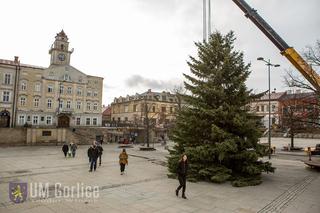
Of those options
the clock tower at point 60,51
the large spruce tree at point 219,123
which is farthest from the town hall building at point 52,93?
the large spruce tree at point 219,123

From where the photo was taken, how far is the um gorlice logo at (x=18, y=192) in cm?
1004

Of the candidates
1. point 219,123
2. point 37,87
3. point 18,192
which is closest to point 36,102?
point 37,87

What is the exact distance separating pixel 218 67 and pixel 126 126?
4021cm

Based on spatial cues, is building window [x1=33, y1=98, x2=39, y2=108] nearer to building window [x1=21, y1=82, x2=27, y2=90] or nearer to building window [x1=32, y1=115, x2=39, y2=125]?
building window [x1=32, y1=115, x2=39, y2=125]

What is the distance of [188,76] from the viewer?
53.2 ft

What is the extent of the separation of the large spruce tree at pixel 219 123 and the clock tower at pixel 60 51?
4207cm

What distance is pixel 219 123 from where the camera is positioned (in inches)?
587

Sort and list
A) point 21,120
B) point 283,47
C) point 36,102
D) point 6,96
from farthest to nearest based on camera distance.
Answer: point 36,102
point 21,120
point 6,96
point 283,47

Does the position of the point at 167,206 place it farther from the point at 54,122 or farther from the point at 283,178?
the point at 54,122

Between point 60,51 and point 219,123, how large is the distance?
45250mm

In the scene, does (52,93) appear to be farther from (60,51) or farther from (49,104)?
(60,51)

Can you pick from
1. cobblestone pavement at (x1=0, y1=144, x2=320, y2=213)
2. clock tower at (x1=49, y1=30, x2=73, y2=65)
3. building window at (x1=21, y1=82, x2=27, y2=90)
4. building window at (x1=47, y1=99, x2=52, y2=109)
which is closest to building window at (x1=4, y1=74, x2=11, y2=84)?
building window at (x1=21, y1=82, x2=27, y2=90)

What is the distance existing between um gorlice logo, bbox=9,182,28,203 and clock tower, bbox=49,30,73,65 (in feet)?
139

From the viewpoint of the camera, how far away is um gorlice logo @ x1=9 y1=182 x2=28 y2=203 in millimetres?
10039
